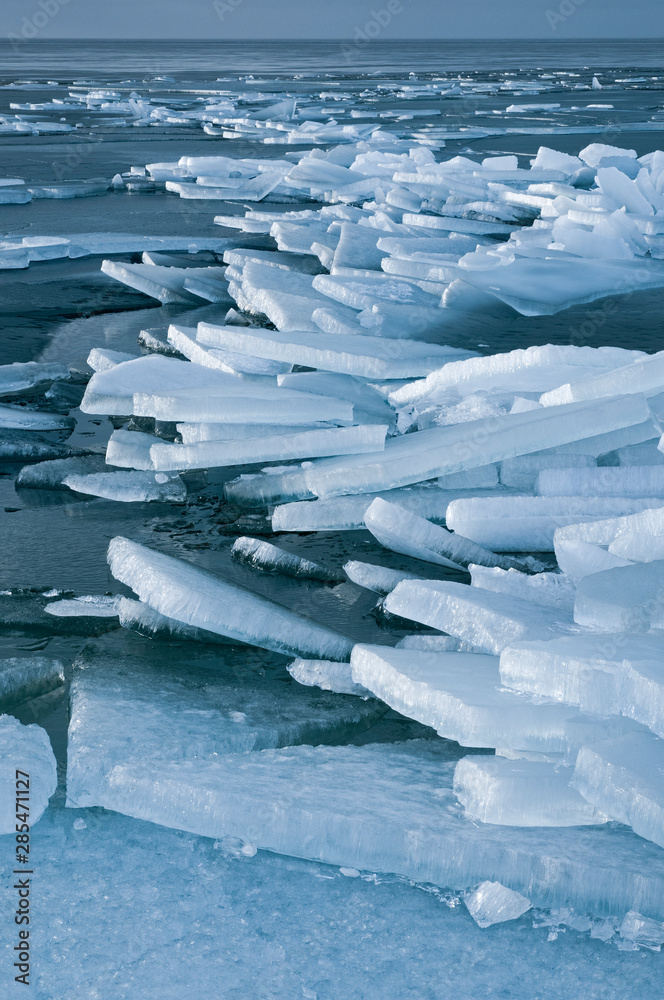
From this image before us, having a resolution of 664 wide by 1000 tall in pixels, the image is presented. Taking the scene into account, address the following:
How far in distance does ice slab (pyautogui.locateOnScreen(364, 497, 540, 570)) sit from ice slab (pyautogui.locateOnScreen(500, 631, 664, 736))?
738mm

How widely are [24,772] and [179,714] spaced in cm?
30

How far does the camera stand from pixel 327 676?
1.84 m

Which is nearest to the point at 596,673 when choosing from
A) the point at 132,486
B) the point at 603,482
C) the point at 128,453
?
the point at 603,482

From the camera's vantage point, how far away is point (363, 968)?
1.24 metres

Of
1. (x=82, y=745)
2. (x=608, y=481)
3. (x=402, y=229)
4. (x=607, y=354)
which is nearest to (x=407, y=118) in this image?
(x=402, y=229)

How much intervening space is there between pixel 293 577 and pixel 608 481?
0.82 m

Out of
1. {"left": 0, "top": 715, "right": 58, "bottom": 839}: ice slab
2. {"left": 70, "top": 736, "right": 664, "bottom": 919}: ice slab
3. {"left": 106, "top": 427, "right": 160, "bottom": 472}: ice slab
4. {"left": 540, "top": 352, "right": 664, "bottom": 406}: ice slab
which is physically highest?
{"left": 540, "top": 352, "right": 664, "bottom": 406}: ice slab

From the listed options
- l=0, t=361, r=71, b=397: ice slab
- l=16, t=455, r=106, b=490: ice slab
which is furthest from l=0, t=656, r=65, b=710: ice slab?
l=0, t=361, r=71, b=397: ice slab

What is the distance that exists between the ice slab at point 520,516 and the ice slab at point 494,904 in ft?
3.66

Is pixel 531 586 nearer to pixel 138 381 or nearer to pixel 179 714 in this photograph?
pixel 179 714

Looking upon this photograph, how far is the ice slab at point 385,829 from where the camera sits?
52.7 inches

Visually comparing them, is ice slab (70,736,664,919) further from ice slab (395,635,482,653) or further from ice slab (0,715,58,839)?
ice slab (395,635,482,653)

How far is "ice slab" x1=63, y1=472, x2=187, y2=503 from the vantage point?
271 cm

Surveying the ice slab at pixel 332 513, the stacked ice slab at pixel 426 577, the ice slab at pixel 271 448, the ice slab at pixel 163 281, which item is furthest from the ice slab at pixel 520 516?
the ice slab at pixel 163 281
